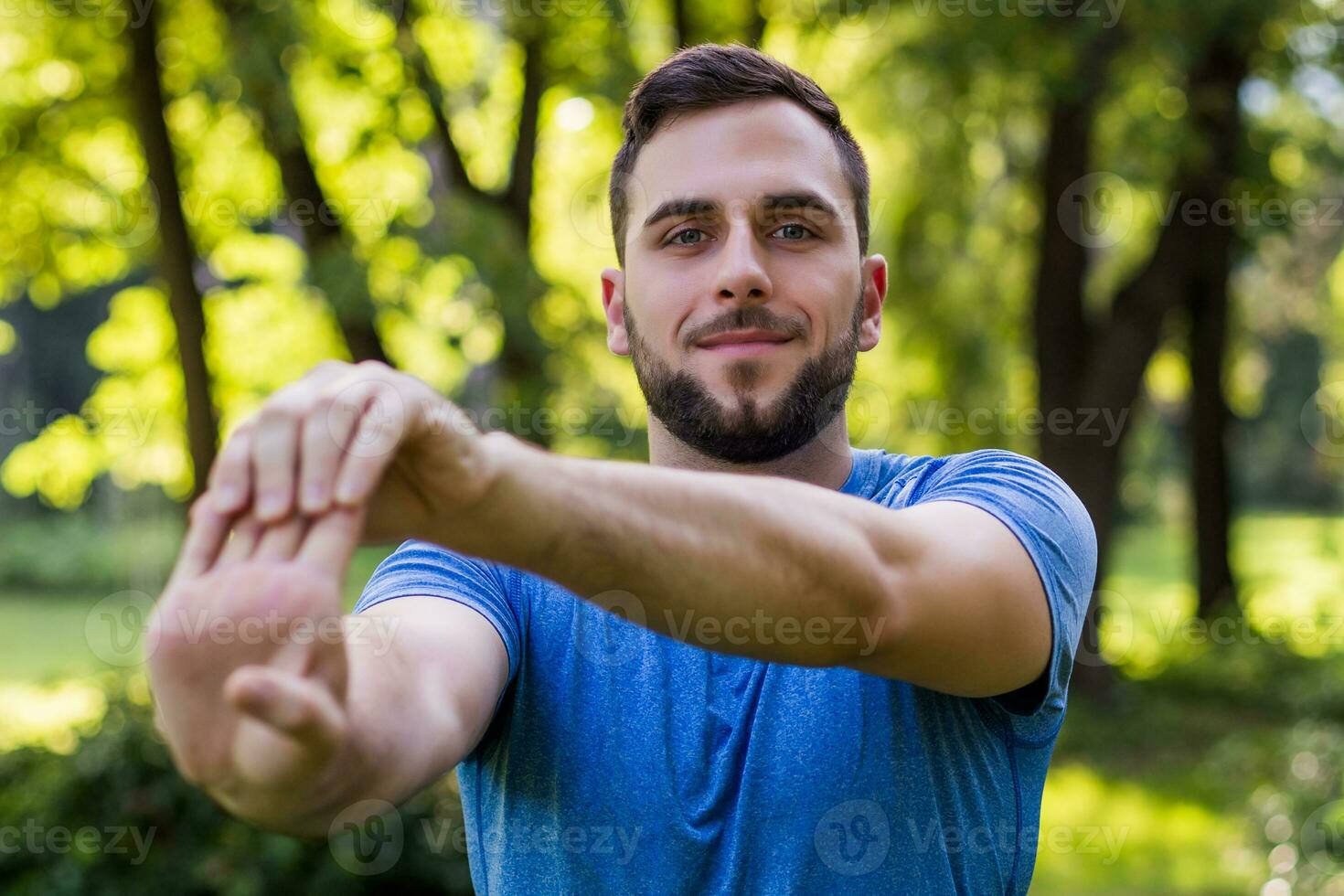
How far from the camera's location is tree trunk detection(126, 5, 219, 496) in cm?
631

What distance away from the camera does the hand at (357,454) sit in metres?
1.10

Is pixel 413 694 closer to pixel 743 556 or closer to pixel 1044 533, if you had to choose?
pixel 743 556

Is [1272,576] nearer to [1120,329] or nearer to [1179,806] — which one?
[1120,329]

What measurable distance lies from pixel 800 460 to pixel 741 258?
0.32 metres

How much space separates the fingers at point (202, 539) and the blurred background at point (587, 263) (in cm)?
379

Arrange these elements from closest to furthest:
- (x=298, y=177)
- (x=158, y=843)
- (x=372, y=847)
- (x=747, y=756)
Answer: (x=747, y=756) → (x=372, y=847) → (x=158, y=843) → (x=298, y=177)

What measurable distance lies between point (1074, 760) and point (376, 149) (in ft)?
18.5

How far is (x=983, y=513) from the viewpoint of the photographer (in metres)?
1.57

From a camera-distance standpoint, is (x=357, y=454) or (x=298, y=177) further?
(x=298, y=177)

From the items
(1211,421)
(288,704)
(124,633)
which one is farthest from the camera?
(1211,421)

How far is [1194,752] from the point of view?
8.89 metres

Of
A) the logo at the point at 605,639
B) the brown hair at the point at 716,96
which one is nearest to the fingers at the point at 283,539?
the logo at the point at 605,639

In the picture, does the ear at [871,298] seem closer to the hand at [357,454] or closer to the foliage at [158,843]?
the hand at [357,454]

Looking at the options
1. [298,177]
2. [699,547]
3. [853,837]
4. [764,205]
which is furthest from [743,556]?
[298,177]
